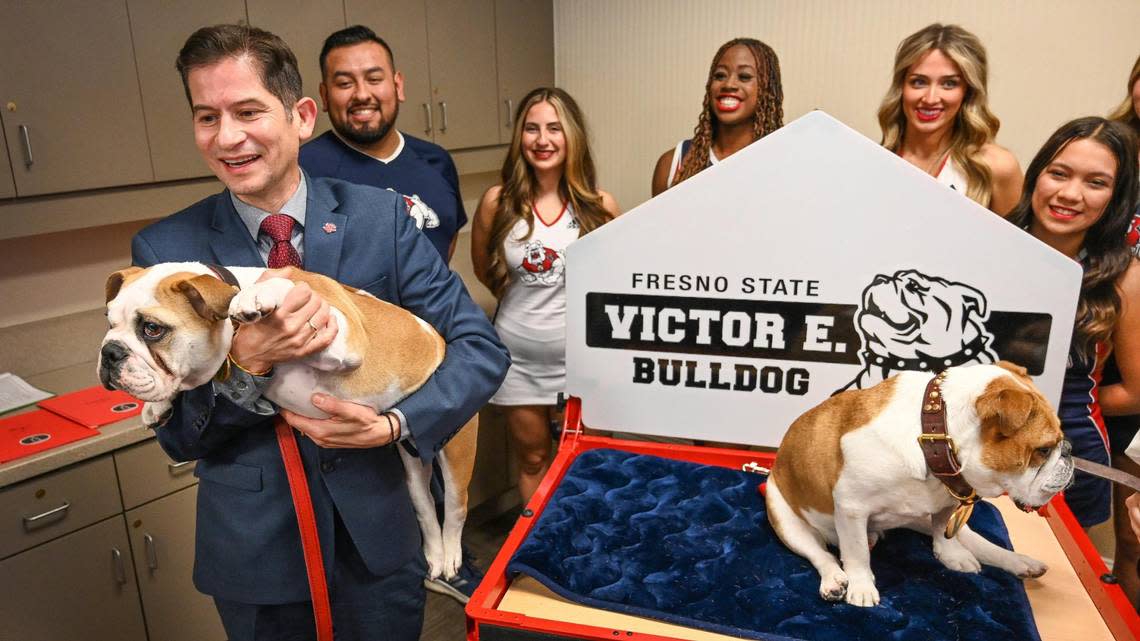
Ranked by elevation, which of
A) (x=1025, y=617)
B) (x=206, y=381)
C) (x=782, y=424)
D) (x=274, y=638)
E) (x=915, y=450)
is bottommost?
(x=274, y=638)

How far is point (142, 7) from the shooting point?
271 cm

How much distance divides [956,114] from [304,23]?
267 cm

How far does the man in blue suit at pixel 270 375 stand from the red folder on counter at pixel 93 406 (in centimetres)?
129

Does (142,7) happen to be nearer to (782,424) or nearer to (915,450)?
(782,424)

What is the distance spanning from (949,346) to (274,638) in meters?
1.57

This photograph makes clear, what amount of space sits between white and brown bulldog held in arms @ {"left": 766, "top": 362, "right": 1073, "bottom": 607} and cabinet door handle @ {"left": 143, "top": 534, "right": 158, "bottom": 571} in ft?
6.94

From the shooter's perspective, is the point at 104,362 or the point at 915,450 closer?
the point at 104,362

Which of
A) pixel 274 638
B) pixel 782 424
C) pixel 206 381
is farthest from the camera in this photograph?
pixel 782 424

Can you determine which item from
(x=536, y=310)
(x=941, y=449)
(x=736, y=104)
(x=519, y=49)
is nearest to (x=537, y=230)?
(x=536, y=310)

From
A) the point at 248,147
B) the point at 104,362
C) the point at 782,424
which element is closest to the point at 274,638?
the point at 104,362

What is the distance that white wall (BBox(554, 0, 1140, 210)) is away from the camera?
3.40 metres

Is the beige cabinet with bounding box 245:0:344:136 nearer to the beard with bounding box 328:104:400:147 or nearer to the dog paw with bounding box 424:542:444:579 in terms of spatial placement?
the beard with bounding box 328:104:400:147

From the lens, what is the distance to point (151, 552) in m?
2.52

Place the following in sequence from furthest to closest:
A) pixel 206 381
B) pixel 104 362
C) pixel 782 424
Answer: pixel 782 424 → pixel 206 381 → pixel 104 362
